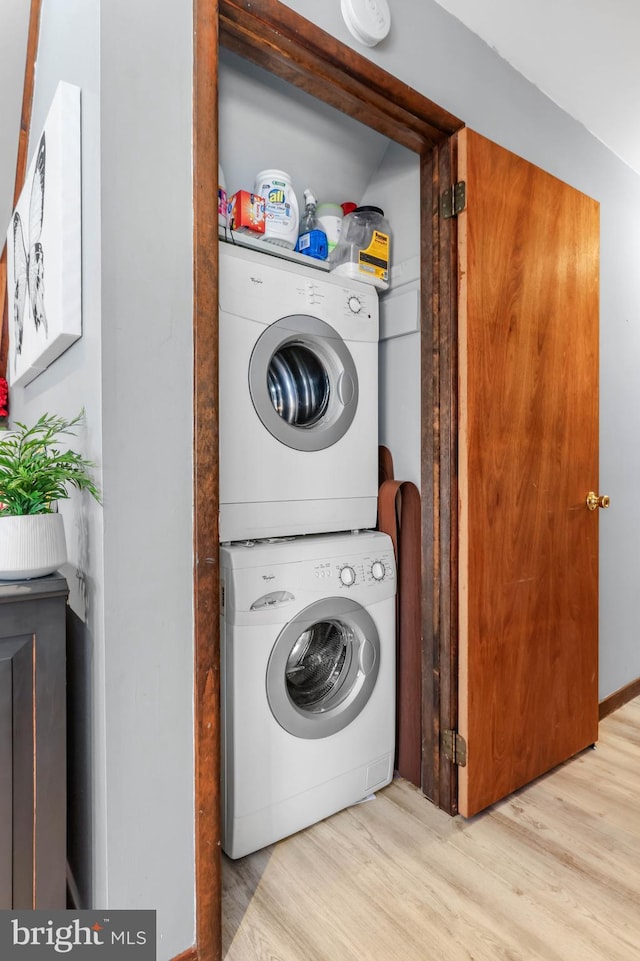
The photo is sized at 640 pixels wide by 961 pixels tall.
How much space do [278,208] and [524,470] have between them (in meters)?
1.14

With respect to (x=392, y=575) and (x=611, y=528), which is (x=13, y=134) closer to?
(x=392, y=575)

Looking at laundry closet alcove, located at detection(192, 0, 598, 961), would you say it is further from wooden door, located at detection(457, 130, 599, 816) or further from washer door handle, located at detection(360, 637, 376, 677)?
washer door handle, located at detection(360, 637, 376, 677)

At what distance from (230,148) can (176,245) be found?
938 millimetres

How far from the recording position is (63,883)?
1.01 m

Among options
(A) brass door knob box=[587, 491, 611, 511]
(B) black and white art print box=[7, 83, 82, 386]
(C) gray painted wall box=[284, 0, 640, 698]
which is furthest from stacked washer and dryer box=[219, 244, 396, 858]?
(A) brass door knob box=[587, 491, 611, 511]

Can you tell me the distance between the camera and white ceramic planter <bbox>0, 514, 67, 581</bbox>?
1011 millimetres

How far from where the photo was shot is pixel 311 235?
180 cm

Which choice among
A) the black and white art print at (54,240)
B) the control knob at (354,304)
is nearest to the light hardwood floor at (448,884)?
the black and white art print at (54,240)

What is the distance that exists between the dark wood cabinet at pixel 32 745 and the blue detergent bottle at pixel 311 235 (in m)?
1.32

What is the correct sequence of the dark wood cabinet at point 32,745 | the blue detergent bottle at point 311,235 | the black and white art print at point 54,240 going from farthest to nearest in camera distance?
the blue detergent bottle at point 311,235, the black and white art print at point 54,240, the dark wood cabinet at point 32,745

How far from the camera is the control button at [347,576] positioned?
5.29ft

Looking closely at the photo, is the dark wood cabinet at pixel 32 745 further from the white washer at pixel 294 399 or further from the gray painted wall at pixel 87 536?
the white washer at pixel 294 399
